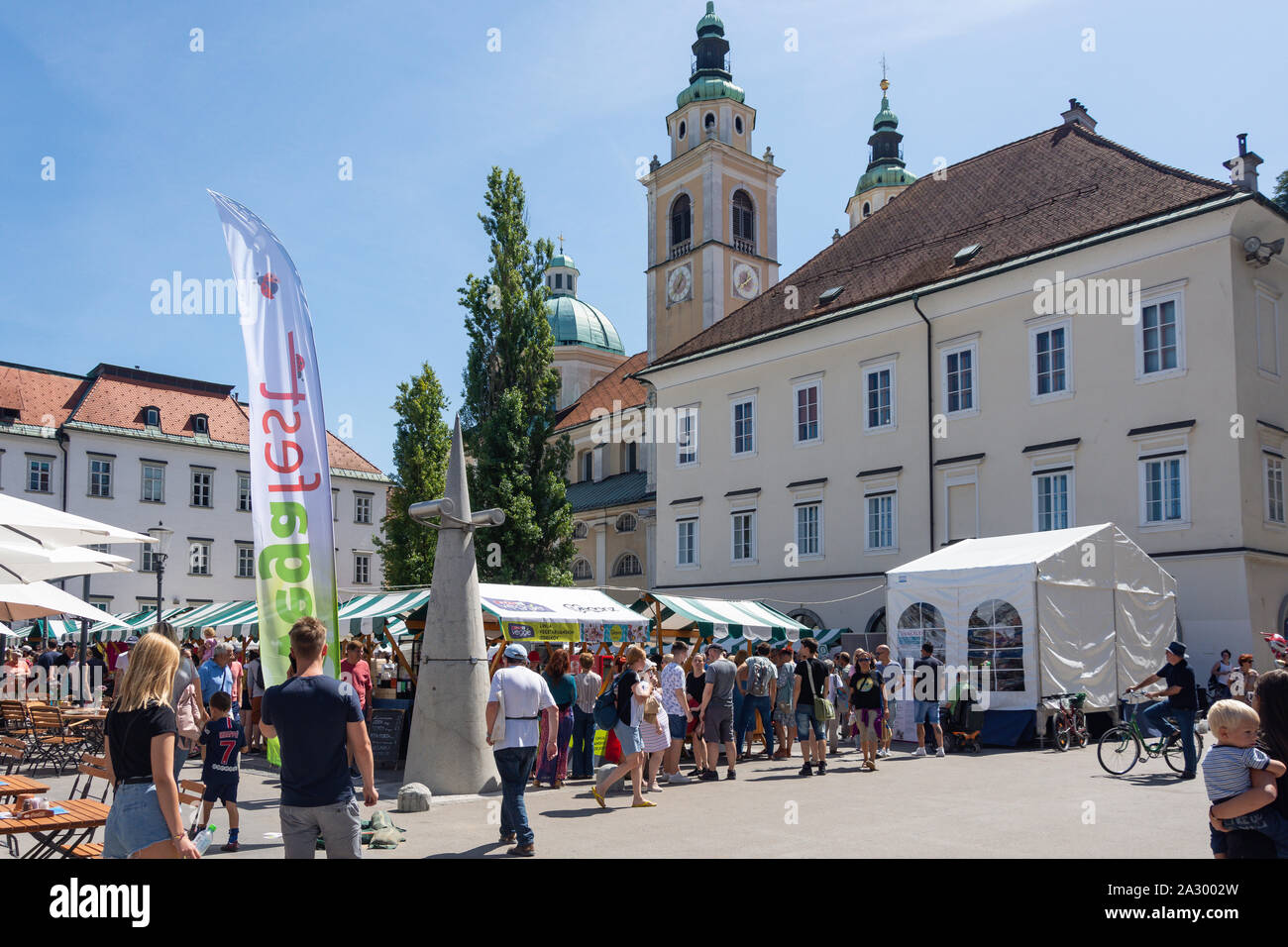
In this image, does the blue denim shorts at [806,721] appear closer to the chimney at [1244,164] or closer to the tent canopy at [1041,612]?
the tent canopy at [1041,612]

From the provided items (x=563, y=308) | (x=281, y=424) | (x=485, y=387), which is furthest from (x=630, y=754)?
(x=563, y=308)

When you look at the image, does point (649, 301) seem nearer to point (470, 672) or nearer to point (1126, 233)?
point (1126, 233)

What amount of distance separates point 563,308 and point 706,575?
43138 millimetres

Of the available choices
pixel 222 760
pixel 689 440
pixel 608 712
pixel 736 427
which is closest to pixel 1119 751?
pixel 608 712

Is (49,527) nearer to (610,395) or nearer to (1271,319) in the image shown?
(1271,319)

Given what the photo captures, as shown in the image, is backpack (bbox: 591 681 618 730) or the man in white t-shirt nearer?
the man in white t-shirt

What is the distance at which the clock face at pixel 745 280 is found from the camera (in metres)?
51.0

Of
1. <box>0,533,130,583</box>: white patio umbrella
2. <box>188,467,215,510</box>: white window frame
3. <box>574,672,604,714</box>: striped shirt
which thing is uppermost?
<box>188,467,215,510</box>: white window frame

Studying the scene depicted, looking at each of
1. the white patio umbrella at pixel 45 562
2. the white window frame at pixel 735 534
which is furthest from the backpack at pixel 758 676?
the white window frame at pixel 735 534

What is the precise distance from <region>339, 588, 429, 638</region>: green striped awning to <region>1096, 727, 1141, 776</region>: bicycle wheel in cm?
1104

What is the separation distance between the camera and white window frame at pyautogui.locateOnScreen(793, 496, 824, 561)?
33156mm

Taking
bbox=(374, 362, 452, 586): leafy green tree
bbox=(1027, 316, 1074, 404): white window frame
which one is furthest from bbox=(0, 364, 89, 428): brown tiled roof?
bbox=(1027, 316, 1074, 404): white window frame

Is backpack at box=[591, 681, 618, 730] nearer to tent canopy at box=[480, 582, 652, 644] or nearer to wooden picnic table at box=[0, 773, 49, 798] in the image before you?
tent canopy at box=[480, 582, 652, 644]
